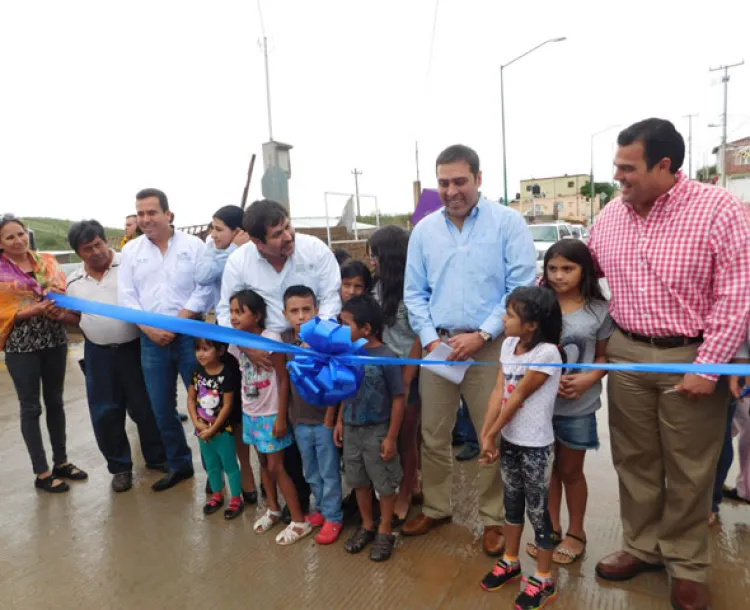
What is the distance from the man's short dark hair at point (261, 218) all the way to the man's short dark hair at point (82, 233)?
1.33 meters

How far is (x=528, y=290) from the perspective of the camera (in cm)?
227

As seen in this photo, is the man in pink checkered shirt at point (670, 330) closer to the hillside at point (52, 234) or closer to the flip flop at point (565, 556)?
the flip flop at point (565, 556)

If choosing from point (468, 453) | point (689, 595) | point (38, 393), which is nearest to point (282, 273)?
point (468, 453)

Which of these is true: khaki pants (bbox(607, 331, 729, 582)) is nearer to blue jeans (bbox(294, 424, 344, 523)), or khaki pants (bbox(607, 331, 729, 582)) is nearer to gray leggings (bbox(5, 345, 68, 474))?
blue jeans (bbox(294, 424, 344, 523))

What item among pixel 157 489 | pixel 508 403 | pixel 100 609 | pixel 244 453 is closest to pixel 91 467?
pixel 157 489

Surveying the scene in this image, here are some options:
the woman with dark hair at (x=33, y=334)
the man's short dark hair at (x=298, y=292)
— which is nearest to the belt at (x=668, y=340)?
the man's short dark hair at (x=298, y=292)

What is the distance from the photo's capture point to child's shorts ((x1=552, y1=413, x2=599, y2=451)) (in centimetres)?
253

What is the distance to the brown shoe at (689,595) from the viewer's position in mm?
2182

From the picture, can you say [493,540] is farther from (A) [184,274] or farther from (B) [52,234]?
(B) [52,234]

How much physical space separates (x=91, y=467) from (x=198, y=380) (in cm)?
153

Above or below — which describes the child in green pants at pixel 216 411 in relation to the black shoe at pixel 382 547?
above

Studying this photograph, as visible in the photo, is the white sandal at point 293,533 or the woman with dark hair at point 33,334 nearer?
the white sandal at point 293,533

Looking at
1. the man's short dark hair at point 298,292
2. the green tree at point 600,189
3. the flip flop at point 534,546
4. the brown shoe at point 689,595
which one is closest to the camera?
the brown shoe at point 689,595

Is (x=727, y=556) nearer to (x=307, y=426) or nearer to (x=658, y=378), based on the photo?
(x=658, y=378)
